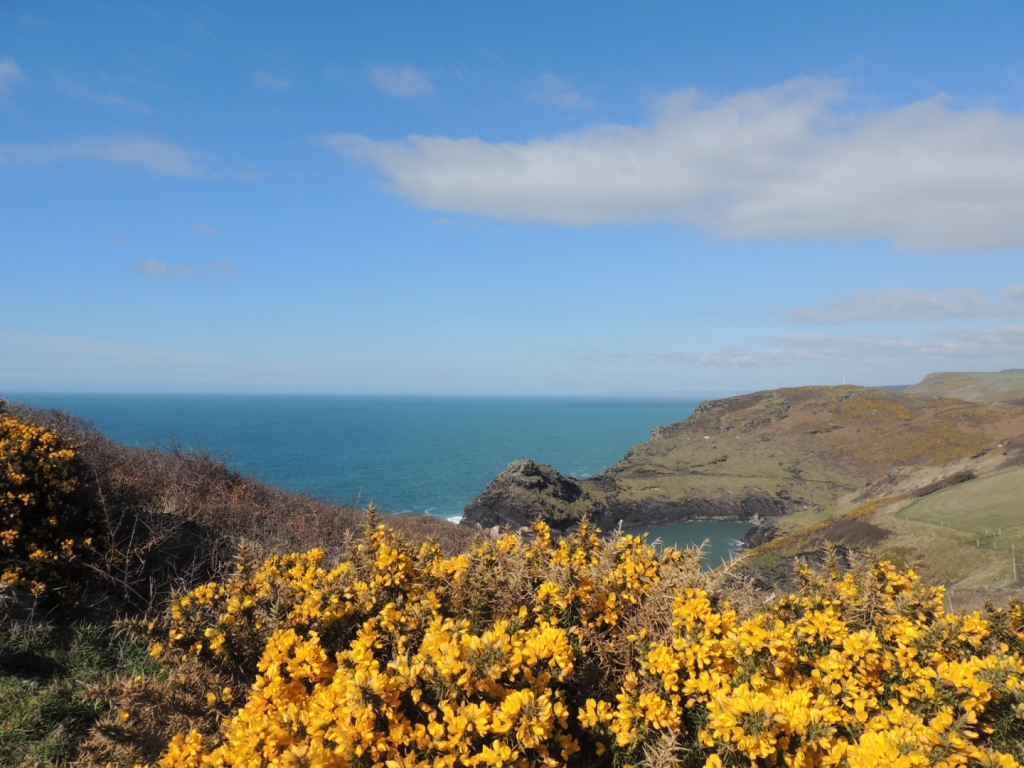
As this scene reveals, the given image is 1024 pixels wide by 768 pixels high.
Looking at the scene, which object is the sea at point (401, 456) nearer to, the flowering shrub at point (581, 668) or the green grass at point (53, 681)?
the green grass at point (53, 681)

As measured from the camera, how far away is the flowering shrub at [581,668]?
2768mm

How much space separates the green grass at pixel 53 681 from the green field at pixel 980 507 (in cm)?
2537

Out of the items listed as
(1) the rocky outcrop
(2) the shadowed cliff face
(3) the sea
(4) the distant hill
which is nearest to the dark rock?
(3) the sea

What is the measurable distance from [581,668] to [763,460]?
218 feet

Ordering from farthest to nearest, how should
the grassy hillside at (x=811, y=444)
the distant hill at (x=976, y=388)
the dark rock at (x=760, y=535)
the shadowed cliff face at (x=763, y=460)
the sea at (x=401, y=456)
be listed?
the distant hill at (x=976, y=388) → the grassy hillside at (x=811, y=444) → the sea at (x=401, y=456) → the shadowed cliff face at (x=763, y=460) → the dark rock at (x=760, y=535)

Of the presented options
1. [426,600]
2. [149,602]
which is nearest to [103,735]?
[426,600]

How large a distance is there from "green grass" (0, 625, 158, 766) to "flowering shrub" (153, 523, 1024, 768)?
91cm

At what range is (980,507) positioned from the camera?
77.8 feet

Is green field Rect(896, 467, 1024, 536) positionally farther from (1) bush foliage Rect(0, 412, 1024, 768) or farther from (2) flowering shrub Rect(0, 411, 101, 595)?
(2) flowering shrub Rect(0, 411, 101, 595)

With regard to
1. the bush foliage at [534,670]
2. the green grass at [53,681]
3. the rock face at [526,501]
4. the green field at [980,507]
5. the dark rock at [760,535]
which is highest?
the bush foliage at [534,670]

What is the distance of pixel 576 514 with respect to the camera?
45625mm

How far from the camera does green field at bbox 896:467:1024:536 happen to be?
20.9 metres

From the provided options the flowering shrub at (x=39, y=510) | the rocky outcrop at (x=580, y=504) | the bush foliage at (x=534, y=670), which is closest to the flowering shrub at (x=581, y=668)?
the bush foliage at (x=534, y=670)

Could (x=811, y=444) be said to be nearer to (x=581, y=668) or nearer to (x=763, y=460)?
(x=763, y=460)
